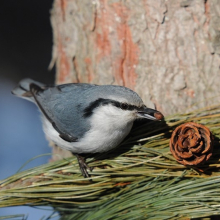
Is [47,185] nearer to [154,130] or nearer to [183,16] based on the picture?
[154,130]

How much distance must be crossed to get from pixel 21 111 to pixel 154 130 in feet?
5.70

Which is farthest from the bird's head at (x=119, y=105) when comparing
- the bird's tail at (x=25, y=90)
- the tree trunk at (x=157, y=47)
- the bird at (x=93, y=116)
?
the bird's tail at (x=25, y=90)

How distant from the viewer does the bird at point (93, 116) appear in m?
1.74

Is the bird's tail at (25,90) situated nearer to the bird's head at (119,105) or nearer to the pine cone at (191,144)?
the bird's head at (119,105)

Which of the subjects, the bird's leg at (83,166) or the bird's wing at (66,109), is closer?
the bird's leg at (83,166)

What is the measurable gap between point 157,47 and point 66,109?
44cm

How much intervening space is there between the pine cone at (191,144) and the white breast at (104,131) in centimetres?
22

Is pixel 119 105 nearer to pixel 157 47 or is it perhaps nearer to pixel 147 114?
pixel 147 114

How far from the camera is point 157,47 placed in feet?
6.38

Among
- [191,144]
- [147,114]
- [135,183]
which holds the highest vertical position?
[147,114]

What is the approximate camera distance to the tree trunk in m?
1.88

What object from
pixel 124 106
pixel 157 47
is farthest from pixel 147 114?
pixel 157 47

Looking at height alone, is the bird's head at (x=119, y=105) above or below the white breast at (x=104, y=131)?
above

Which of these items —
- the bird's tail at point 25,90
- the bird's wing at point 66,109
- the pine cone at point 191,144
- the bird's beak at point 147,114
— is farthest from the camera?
the bird's tail at point 25,90
